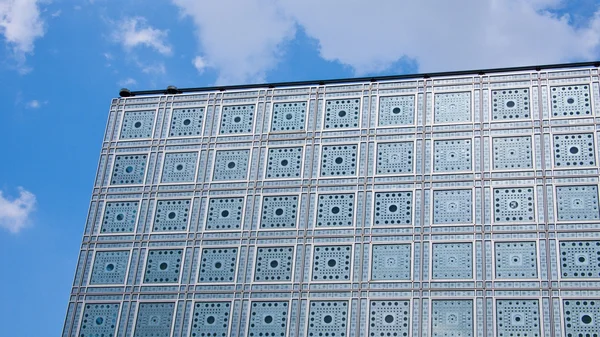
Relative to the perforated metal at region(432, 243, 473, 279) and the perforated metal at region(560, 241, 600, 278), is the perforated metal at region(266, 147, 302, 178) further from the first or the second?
the perforated metal at region(560, 241, 600, 278)

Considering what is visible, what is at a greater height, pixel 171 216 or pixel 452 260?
pixel 171 216

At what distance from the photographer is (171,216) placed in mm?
24359

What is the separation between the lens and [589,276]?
2130 centimetres

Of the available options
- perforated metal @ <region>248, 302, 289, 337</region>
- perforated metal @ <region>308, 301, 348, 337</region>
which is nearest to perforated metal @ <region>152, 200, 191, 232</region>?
perforated metal @ <region>248, 302, 289, 337</region>

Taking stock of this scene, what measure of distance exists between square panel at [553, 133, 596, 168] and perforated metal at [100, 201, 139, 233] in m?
10.1

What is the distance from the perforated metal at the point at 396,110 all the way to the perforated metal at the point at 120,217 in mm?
6408

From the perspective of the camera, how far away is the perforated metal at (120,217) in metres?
24.5

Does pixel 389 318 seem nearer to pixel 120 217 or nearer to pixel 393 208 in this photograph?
pixel 393 208

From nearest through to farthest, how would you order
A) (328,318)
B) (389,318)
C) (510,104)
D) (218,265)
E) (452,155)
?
(389,318) → (328,318) → (218,265) → (452,155) → (510,104)

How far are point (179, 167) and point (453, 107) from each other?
6897mm

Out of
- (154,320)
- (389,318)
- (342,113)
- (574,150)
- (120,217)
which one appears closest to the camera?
(389,318)

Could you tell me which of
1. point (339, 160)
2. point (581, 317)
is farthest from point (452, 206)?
point (581, 317)

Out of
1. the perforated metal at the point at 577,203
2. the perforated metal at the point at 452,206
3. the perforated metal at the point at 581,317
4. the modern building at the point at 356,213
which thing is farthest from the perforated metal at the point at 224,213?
the perforated metal at the point at 581,317

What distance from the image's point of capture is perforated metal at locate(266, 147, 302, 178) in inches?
954
